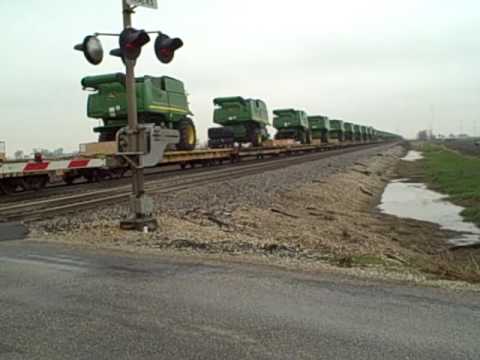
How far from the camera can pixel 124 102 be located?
19406 mm

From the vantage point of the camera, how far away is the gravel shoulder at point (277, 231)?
277 inches

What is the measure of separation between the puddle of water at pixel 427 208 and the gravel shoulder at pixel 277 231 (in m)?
0.71

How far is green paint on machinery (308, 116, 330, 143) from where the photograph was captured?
53072mm

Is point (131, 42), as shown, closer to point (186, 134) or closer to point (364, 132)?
point (186, 134)

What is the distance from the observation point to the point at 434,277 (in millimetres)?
5980

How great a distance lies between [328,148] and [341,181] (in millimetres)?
32859

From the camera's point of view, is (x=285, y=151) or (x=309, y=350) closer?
(x=309, y=350)

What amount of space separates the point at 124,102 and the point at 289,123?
84.1 ft

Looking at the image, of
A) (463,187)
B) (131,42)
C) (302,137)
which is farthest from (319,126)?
(131,42)

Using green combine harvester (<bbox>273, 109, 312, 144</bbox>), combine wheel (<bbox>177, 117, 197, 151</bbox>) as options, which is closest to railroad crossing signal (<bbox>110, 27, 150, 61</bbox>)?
combine wheel (<bbox>177, 117, 197, 151</bbox>)

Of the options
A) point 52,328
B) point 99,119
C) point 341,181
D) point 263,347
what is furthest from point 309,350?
point 341,181

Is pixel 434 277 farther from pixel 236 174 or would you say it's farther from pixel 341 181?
pixel 341 181

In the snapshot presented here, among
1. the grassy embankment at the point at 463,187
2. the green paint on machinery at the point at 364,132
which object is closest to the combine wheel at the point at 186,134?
the grassy embankment at the point at 463,187

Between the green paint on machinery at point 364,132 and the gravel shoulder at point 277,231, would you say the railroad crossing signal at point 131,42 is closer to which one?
the gravel shoulder at point 277,231
